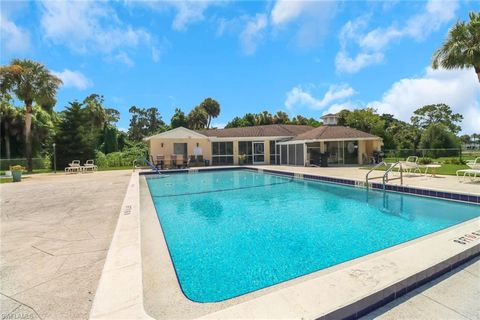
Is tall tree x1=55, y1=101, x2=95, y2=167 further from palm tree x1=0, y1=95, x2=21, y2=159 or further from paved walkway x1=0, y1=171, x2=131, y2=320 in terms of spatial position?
paved walkway x1=0, y1=171, x2=131, y2=320

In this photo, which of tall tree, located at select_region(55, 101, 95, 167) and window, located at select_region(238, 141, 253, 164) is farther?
window, located at select_region(238, 141, 253, 164)

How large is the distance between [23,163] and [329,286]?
29.9m

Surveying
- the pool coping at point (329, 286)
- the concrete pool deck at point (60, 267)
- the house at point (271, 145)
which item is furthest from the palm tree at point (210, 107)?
the pool coping at point (329, 286)

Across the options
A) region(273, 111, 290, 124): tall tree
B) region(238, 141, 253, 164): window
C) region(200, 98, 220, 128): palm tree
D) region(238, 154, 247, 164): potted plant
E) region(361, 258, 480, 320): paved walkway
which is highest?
region(200, 98, 220, 128): palm tree

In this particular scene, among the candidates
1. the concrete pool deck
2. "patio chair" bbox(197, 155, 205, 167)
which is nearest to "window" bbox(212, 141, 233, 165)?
"patio chair" bbox(197, 155, 205, 167)

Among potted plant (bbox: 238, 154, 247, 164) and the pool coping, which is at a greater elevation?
potted plant (bbox: 238, 154, 247, 164)

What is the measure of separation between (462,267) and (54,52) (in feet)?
56.1

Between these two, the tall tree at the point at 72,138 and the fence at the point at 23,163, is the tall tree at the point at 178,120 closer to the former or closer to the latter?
the tall tree at the point at 72,138

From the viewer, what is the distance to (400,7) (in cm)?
1118

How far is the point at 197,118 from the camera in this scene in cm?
4194

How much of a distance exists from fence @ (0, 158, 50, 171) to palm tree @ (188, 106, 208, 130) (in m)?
20.4

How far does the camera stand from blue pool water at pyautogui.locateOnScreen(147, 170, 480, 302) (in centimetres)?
375

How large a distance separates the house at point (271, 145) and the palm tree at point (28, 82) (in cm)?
779

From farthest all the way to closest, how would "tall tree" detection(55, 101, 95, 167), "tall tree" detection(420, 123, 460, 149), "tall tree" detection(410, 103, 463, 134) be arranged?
"tall tree" detection(410, 103, 463, 134) → "tall tree" detection(420, 123, 460, 149) → "tall tree" detection(55, 101, 95, 167)
